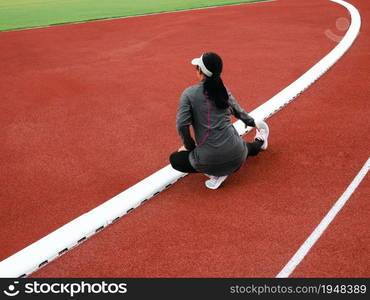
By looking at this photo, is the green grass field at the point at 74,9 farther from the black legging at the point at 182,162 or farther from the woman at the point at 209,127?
the woman at the point at 209,127

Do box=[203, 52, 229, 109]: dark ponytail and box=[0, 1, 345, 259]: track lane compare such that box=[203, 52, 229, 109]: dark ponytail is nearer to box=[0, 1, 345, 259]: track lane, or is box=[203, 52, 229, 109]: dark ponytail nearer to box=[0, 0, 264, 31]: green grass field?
box=[0, 1, 345, 259]: track lane

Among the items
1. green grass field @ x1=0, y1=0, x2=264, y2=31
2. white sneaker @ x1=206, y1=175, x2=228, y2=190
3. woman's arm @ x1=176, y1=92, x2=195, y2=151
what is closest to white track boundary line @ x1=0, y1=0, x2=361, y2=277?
white sneaker @ x1=206, y1=175, x2=228, y2=190

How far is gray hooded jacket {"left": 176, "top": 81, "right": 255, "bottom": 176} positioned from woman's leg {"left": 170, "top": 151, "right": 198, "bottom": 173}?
8 cm

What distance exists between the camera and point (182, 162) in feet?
14.4

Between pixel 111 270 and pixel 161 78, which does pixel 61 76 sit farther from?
pixel 111 270

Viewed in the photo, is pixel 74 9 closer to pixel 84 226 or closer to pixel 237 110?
pixel 237 110

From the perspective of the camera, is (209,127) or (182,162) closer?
(209,127)

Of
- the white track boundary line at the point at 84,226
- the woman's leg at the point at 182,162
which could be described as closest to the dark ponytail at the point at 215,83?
the woman's leg at the point at 182,162

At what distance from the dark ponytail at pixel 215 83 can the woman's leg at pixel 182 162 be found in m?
0.77

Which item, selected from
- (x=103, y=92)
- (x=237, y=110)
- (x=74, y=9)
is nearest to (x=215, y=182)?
(x=237, y=110)

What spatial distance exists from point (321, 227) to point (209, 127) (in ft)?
4.83

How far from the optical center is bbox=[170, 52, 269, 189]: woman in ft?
12.5

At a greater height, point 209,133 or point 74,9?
point 74,9

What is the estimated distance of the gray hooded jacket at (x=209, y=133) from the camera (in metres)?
3.95
